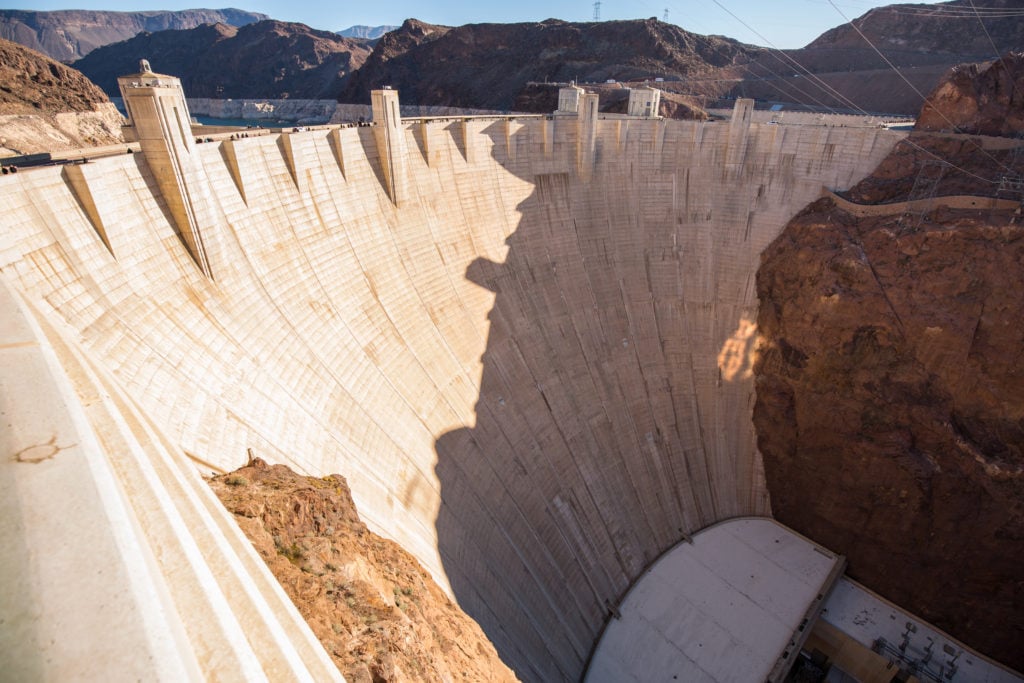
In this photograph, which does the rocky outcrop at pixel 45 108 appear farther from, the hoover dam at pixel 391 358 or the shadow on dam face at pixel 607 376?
the shadow on dam face at pixel 607 376

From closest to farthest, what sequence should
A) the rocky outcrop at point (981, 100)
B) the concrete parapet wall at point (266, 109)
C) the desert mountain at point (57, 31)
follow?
the rocky outcrop at point (981, 100)
the concrete parapet wall at point (266, 109)
the desert mountain at point (57, 31)

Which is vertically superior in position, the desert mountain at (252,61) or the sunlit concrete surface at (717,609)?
the desert mountain at (252,61)

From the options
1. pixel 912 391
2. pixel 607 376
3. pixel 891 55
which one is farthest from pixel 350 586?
pixel 891 55

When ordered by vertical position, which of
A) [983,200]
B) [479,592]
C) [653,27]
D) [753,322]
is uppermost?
[653,27]

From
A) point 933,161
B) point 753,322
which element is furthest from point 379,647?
point 933,161

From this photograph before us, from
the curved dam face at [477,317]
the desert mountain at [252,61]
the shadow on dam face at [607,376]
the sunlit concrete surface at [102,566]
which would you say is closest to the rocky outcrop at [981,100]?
the curved dam face at [477,317]

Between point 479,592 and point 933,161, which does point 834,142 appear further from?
point 479,592

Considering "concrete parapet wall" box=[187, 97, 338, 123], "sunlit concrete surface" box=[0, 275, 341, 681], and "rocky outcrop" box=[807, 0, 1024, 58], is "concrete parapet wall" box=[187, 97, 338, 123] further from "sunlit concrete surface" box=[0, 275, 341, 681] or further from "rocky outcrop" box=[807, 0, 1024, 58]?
"sunlit concrete surface" box=[0, 275, 341, 681]

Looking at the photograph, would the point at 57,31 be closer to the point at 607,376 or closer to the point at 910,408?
the point at 607,376
